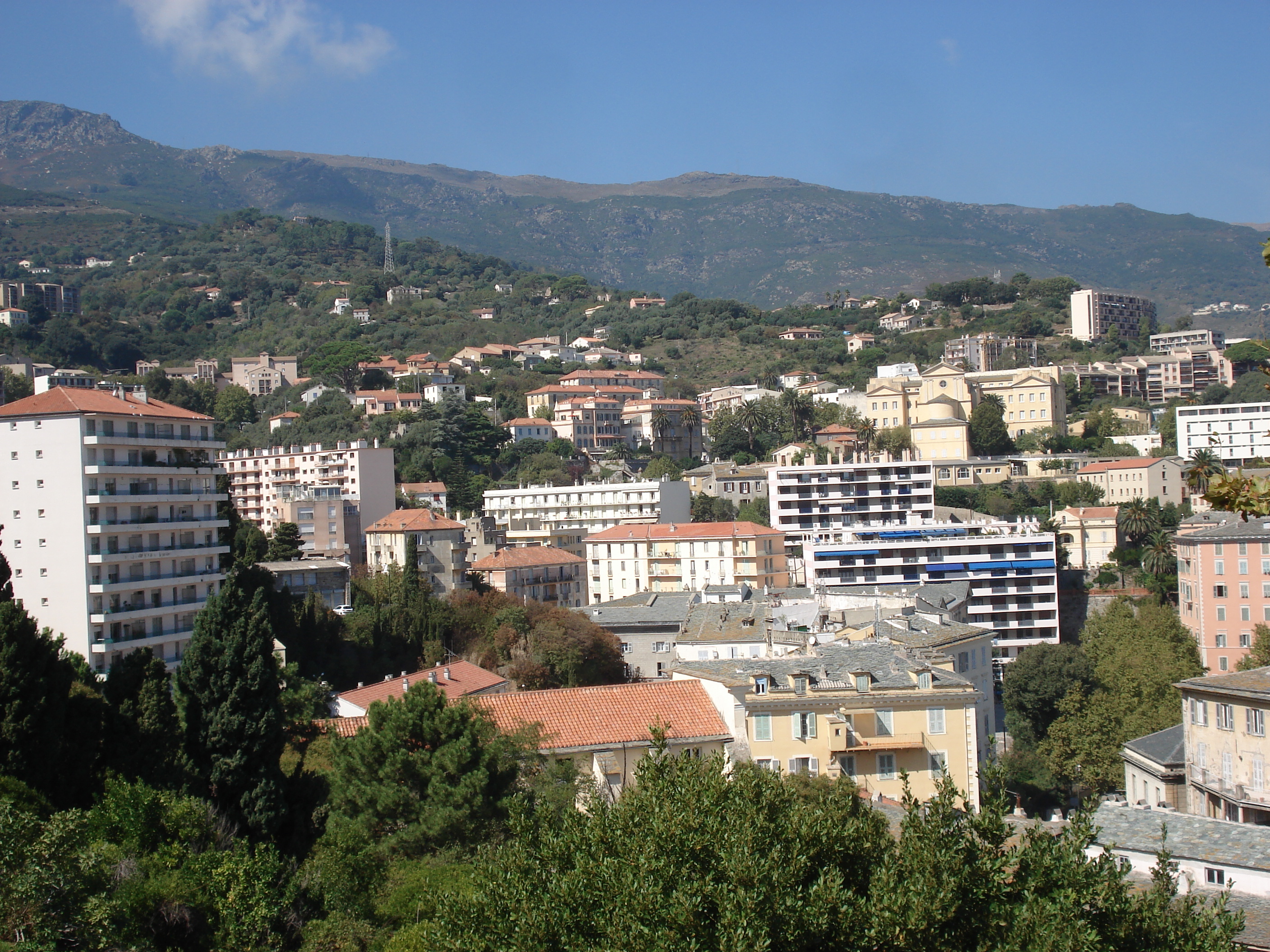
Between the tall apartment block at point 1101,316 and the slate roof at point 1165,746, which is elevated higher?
the tall apartment block at point 1101,316

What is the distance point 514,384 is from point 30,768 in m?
125

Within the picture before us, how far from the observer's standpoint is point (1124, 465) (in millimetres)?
105312

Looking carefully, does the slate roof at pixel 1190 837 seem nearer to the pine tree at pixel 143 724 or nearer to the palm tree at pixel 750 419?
the pine tree at pixel 143 724

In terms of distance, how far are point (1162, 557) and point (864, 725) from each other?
57.9m

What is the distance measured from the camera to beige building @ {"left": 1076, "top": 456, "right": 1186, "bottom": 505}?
337 feet

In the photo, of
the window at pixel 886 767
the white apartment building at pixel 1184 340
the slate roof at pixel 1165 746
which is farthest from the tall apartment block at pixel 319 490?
the white apartment building at pixel 1184 340

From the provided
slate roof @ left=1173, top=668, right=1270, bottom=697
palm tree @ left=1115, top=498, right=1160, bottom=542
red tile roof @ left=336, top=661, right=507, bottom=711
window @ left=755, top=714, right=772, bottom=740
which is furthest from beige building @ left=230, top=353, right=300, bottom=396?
slate roof @ left=1173, top=668, right=1270, bottom=697

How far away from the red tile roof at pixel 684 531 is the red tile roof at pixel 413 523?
12.4 metres

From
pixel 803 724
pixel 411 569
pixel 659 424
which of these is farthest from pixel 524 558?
pixel 659 424

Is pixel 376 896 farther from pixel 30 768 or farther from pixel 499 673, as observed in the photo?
pixel 499 673

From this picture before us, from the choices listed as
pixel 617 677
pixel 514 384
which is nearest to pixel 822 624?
pixel 617 677

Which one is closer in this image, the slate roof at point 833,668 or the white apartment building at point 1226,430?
the slate roof at point 833,668

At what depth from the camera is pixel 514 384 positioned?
148 m

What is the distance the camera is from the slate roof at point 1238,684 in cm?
3712
